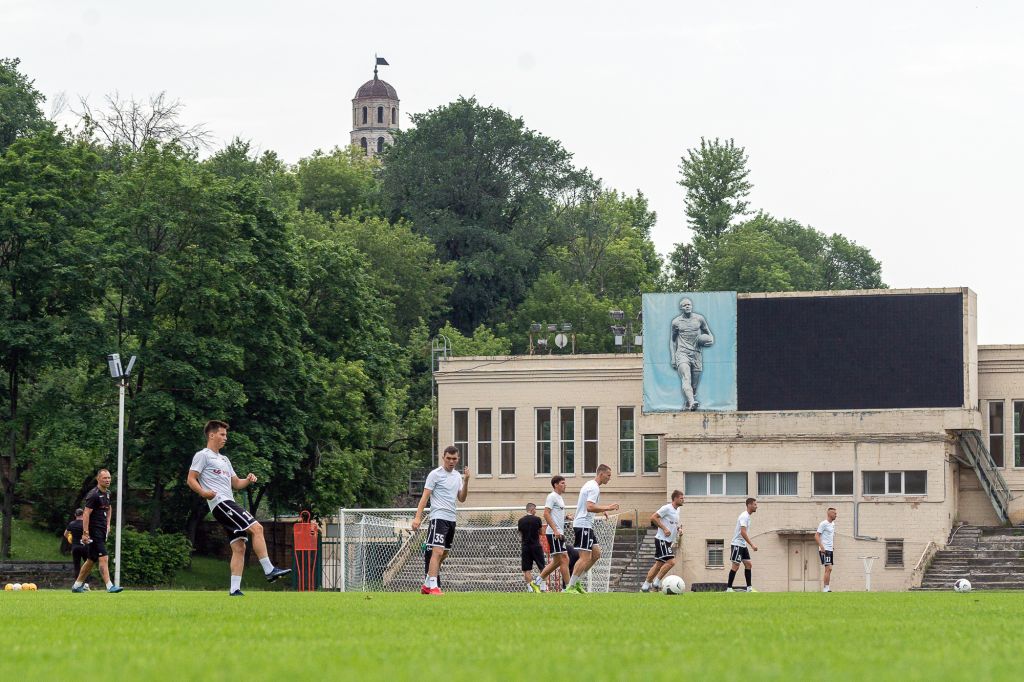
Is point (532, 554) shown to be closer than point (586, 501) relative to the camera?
No

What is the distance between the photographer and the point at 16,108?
7756cm

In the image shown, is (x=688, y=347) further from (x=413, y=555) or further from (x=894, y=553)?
(x=413, y=555)

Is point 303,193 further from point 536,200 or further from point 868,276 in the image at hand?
point 868,276

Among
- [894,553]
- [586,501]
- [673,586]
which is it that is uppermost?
[586,501]

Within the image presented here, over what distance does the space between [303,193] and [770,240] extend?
30.4 m

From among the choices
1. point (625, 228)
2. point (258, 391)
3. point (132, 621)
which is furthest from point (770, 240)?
point (132, 621)

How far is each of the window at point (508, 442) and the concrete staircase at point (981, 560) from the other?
18.4m

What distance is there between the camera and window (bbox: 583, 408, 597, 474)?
230ft

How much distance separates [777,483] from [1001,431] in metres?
9.14

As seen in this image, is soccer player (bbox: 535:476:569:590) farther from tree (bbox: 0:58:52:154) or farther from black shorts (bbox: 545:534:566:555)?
tree (bbox: 0:58:52:154)

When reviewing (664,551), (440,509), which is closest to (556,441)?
(664,551)

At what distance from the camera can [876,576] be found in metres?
58.7

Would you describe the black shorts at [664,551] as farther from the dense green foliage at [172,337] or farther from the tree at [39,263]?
the tree at [39,263]

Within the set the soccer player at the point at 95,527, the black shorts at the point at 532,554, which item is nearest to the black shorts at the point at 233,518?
the soccer player at the point at 95,527
